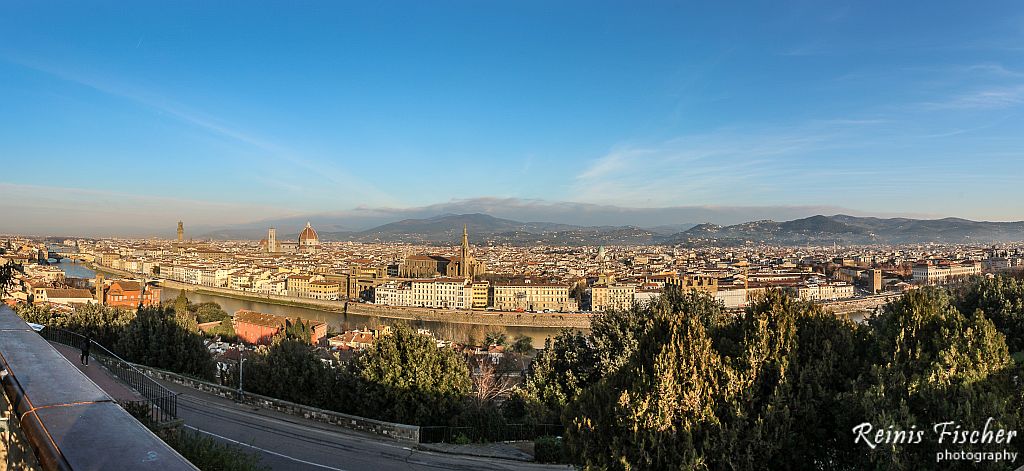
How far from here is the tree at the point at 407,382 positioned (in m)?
7.94

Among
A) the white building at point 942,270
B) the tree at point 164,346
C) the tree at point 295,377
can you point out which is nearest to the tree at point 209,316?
the tree at point 164,346

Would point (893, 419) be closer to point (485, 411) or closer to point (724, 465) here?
point (724, 465)

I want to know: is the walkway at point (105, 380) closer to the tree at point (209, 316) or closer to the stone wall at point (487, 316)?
the tree at point (209, 316)

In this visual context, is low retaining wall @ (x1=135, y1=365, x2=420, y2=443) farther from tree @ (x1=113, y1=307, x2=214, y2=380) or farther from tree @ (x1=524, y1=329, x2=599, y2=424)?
tree @ (x1=524, y1=329, x2=599, y2=424)

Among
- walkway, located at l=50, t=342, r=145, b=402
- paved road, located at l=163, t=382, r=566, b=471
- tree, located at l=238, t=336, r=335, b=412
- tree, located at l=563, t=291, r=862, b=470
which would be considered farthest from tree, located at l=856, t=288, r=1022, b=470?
tree, located at l=238, t=336, r=335, b=412

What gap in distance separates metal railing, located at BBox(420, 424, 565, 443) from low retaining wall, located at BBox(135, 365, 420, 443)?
28 cm

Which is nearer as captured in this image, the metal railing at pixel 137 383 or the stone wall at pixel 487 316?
the metal railing at pixel 137 383

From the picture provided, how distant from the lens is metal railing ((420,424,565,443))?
7.44m

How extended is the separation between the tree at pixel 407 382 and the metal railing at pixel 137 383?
7.68ft

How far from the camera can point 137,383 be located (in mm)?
6492

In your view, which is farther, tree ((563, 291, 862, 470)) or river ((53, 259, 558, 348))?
river ((53, 259, 558, 348))

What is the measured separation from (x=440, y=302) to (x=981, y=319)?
151 feet

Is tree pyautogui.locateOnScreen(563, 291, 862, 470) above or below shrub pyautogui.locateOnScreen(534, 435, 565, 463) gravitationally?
above

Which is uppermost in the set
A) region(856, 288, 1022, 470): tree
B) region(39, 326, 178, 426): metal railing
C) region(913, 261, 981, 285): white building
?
region(856, 288, 1022, 470): tree
